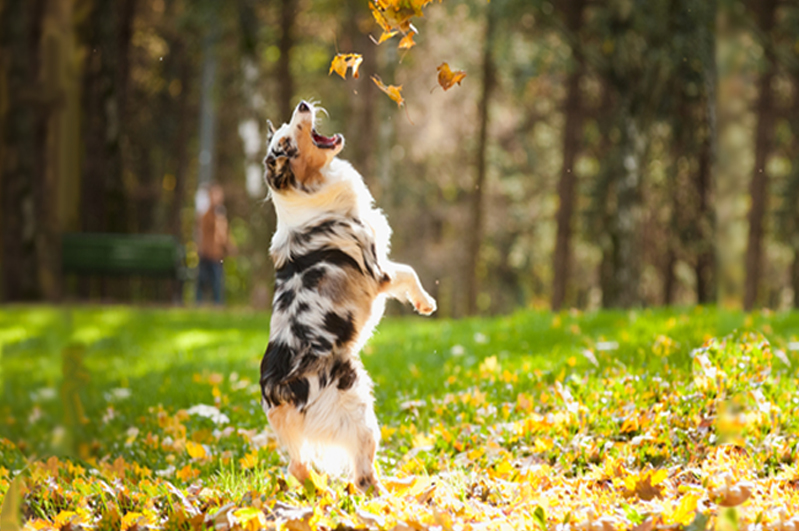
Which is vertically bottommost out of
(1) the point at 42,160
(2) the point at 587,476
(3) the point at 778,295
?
(3) the point at 778,295

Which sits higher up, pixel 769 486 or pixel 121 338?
pixel 769 486

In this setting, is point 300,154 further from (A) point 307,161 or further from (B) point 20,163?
(B) point 20,163

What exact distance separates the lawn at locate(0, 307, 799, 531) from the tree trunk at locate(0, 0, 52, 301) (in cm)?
629

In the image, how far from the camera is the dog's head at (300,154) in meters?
3.74

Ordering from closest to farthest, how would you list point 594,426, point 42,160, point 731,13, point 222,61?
point 731,13
point 594,426
point 42,160
point 222,61

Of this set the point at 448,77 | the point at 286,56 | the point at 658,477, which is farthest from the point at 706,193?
the point at 448,77

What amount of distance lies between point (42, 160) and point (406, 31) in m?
12.4

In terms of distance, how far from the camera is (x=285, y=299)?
144 inches

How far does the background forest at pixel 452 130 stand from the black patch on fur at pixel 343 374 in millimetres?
5295

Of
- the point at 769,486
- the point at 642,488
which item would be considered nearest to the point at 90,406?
the point at 642,488

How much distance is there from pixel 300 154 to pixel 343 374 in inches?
46.0

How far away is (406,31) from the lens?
12.0 feet

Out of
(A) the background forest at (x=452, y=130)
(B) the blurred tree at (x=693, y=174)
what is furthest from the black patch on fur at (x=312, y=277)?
(B) the blurred tree at (x=693, y=174)

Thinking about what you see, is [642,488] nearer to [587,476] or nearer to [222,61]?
[587,476]
